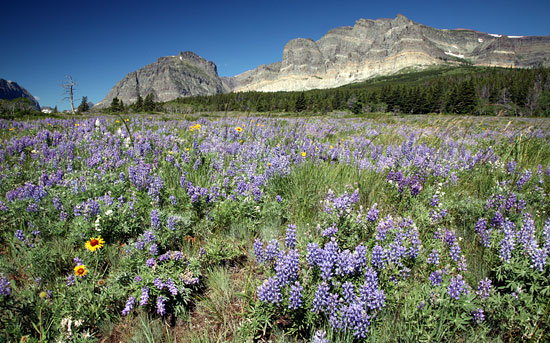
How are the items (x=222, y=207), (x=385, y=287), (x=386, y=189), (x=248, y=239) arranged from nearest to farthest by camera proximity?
(x=385, y=287) → (x=248, y=239) → (x=222, y=207) → (x=386, y=189)

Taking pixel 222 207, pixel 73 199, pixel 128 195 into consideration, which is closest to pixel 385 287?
pixel 222 207

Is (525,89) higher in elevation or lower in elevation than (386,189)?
higher

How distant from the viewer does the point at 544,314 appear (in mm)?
1729

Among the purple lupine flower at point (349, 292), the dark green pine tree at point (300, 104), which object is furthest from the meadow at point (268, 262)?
the dark green pine tree at point (300, 104)

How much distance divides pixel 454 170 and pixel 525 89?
4389 inches

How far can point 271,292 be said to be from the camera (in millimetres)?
1816

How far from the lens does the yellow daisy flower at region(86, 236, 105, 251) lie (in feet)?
8.45

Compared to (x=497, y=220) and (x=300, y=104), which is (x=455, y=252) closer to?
(x=497, y=220)

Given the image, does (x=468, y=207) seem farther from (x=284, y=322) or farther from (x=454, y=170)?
(x=284, y=322)

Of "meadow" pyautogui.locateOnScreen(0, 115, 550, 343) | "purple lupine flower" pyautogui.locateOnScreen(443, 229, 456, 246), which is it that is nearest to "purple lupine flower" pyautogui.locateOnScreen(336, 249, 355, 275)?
"meadow" pyautogui.locateOnScreen(0, 115, 550, 343)


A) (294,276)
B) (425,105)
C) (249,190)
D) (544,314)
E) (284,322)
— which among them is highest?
(425,105)

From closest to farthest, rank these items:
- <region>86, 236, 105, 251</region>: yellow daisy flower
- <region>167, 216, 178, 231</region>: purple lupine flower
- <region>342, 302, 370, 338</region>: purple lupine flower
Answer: <region>342, 302, 370, 338</region>: purple lupine flower, <region>86, 236, 105, 251</region>: yellow daisy flower, <region>167, 216, 178, 231</region>: purple lupine flower

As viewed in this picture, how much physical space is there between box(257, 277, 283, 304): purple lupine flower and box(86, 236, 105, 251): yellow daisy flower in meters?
1.92

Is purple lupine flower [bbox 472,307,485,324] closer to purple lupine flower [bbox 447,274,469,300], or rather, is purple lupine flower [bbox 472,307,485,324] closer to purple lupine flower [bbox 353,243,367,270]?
purple lupine flower [bbox 447,274,469,300]
